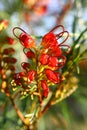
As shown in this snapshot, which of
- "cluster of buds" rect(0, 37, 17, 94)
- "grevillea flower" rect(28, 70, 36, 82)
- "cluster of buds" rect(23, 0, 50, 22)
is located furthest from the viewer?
"cluster of buds" rect(23, 0, 50, 22)

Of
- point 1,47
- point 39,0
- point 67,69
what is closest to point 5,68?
point 1,47

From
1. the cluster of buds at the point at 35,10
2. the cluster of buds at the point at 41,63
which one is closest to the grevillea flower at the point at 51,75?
the cluster of buds at the point at 41,63

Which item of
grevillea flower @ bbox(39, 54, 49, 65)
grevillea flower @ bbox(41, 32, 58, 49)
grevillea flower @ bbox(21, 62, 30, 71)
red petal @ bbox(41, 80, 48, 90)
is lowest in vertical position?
red petal @ bbox(41, 80, 48, 90)

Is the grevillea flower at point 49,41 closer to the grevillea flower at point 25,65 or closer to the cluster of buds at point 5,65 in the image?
the grevillea flower at point 25,65

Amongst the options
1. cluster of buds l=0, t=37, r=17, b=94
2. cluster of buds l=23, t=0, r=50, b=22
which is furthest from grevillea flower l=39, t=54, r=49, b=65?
cluster of buds l=23, t=0, r=50, b=22

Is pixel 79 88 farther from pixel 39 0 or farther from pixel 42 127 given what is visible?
pixel 39 0

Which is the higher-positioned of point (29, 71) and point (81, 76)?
point (29, 71)

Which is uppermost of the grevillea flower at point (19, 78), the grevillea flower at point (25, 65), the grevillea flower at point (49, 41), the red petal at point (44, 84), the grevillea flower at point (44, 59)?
the grevillea flower at point (49, 41)

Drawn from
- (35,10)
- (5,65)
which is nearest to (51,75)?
(5,65)

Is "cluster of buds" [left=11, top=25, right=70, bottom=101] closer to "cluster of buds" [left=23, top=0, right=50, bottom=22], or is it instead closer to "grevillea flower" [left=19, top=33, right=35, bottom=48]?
"grevillea flower" [left=19, top=33, right=35, bottom=48]

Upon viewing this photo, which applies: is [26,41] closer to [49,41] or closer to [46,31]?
[49,41]

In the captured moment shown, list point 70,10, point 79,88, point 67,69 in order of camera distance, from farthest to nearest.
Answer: point 70,10 < point 79,88 < point 67,69
